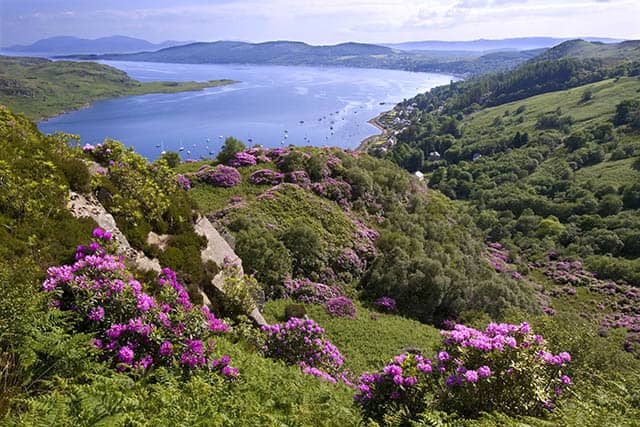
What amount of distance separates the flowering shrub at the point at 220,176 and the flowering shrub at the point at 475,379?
24.2m

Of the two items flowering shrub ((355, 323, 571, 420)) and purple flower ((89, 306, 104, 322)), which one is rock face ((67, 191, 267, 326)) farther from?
flowering shrub ((355, 323, 571, 420))

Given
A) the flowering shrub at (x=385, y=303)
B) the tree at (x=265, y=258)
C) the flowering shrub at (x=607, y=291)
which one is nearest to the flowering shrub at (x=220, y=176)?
the tree at (x=265, y=258)

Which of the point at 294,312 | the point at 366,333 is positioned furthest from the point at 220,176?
the point at 366,333

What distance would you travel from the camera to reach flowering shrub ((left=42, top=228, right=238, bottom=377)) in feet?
23.3

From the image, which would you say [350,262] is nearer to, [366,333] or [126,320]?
[366,333]

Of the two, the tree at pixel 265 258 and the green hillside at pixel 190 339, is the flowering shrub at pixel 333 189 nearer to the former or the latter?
the green hillside at pixel 190 339

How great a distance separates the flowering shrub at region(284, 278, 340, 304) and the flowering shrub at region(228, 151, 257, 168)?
14.9 meters

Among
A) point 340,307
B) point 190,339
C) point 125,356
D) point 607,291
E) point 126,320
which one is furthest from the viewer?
point 607,291

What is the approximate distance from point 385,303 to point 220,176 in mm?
16554

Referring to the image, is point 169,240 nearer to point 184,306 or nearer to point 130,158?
point 130,158

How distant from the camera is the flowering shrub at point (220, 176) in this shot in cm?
3002

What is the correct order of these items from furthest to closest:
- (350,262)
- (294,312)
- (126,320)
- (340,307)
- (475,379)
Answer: (350,262) < (340,307) < (294,312) < (126,320) < (475,379)

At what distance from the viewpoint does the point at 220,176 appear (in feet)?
99.2

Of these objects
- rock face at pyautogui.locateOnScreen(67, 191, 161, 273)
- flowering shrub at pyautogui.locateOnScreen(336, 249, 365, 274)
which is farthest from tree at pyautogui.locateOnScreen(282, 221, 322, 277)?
rock face at pyautogui.locateOnScreen(67, 191, 161, 273)
